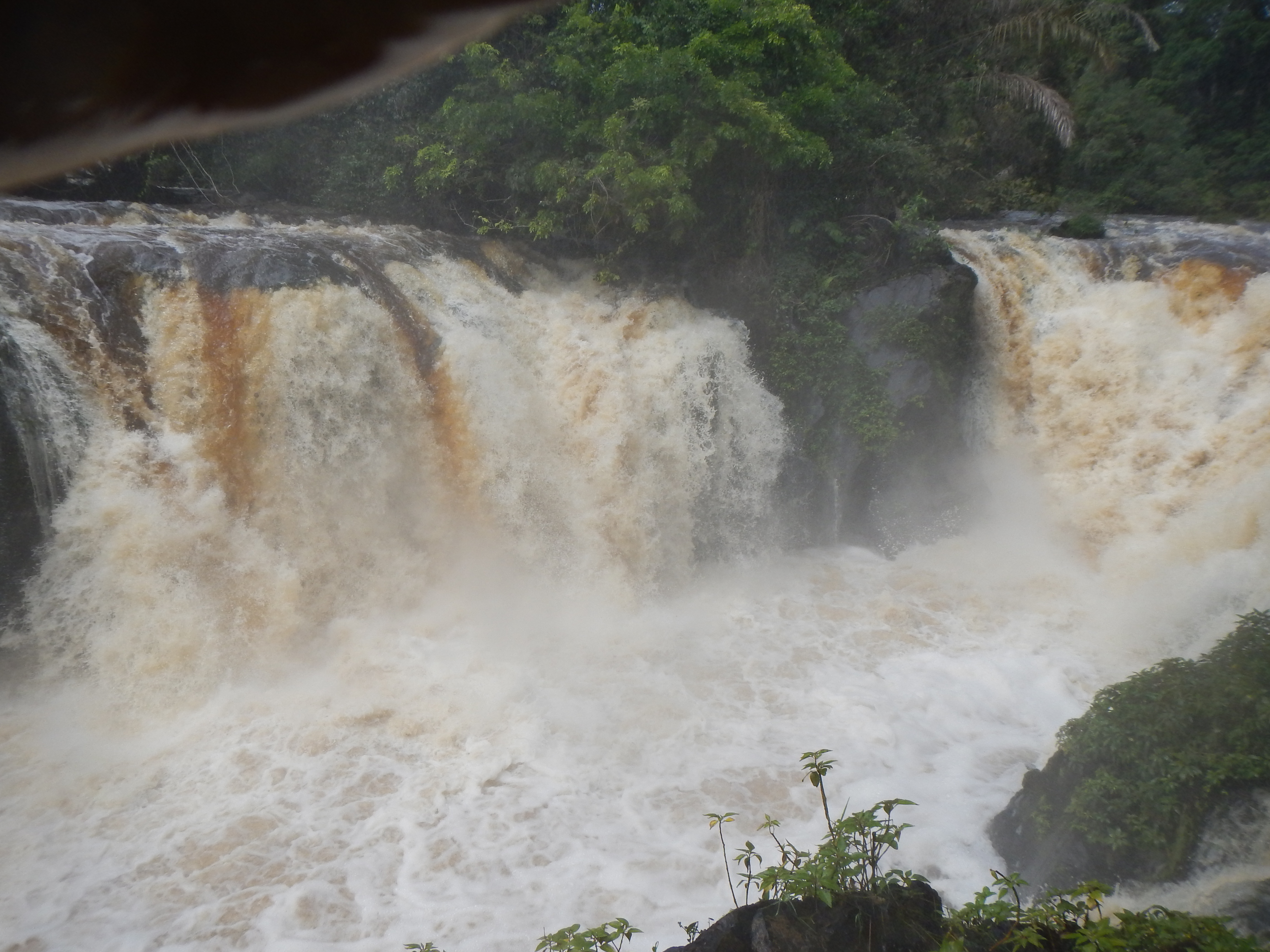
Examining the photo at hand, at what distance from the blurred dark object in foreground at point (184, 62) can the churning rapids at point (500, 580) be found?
4.79m

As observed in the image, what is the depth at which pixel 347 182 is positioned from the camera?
10500mm

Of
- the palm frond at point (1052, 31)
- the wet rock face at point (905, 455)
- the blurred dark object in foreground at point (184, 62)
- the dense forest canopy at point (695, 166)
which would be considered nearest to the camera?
the blurred dark object in foreground at point (184, 62)

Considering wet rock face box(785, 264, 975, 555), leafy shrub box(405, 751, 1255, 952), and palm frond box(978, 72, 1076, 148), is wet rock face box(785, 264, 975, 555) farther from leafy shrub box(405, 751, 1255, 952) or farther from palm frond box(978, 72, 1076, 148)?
leafy shrub box(405, 751, 1255, 952)

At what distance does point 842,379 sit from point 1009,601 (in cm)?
303

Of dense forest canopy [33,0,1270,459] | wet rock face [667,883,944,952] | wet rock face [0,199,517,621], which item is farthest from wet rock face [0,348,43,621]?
wet rock face [667,883,944,952]

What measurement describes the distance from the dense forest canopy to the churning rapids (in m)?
0.85

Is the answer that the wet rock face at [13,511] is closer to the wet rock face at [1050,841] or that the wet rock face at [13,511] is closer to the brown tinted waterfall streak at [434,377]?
the brown tinted waterfall streak at [434,377]

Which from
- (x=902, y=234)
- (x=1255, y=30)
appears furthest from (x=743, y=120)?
(x=1255, y=30)

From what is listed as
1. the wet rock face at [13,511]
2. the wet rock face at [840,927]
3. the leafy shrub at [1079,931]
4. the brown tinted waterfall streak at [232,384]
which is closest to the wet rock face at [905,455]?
the brown tinted waterfall streak at [232,384]

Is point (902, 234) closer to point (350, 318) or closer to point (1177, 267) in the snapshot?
point (1177, 267)

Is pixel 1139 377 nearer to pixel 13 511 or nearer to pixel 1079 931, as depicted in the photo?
pixel 1079 931

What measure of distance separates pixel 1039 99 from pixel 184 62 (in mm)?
14789

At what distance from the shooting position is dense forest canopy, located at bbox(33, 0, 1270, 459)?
29.2ft

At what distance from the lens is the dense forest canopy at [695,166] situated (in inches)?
350
